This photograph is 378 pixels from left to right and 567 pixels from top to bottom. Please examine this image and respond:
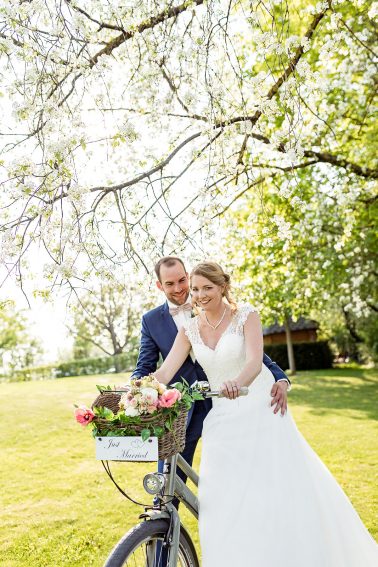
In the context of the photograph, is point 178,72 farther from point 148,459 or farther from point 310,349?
point 310,349

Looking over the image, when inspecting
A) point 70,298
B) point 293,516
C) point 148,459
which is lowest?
point 293,516

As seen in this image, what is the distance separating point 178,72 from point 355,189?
18.9ft

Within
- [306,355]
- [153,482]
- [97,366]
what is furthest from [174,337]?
[97,366]

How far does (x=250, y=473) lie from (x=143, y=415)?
3.22 ft

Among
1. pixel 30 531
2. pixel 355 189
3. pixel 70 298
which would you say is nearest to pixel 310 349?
pixel 355 189

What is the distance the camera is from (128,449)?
273cm

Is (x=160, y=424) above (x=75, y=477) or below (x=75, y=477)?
above

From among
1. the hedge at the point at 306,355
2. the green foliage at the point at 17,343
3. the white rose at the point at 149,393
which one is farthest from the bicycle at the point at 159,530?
the green foliage at the point at 17,343

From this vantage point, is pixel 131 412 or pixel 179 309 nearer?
pixel 131 412

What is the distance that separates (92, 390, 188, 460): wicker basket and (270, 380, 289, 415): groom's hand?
0.87 metres

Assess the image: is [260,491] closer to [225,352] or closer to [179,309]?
[225,352]

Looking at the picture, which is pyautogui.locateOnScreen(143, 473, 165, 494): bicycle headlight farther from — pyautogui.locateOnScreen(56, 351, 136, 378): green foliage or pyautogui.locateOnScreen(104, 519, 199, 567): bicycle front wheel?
pyautogui.locateOnScreen(56, 351, 136, 378): green foliage

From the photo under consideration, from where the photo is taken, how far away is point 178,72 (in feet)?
17.3

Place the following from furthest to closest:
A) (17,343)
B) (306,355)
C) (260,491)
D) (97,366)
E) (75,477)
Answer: (17,343), (97,366), (306,355), (75,477), (260,491)
